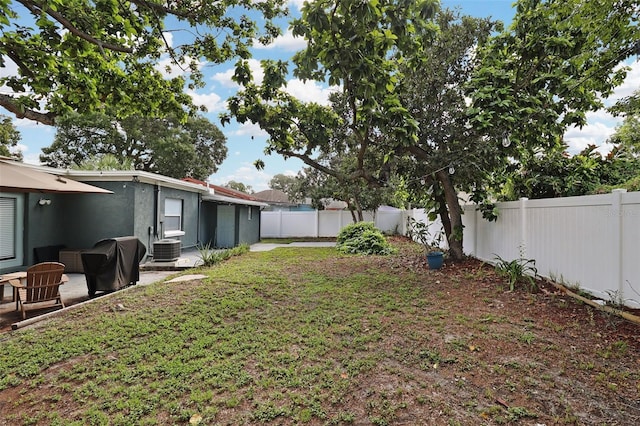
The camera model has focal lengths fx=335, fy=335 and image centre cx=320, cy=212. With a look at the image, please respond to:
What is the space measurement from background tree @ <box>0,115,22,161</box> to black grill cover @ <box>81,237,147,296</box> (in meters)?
13.6

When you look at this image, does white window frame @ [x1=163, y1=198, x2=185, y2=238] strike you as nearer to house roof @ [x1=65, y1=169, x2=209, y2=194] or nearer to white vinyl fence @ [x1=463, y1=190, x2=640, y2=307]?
house roof @ [x1=65, y1=169, x2=209, y2=194]

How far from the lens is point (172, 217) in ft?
37.8

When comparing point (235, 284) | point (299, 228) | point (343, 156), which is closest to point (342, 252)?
point (235, 284)

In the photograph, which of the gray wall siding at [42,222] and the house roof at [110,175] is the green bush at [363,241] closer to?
the house roof at [110,175]

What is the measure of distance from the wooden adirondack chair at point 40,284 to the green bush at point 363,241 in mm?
8392

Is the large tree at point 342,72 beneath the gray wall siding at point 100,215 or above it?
above

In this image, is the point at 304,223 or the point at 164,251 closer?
the point at 164,251

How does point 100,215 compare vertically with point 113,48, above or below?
below

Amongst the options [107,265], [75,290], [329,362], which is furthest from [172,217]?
[329,362]

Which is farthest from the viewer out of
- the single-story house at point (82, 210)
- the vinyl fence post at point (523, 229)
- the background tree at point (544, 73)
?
the single-story house at point (82, 210)

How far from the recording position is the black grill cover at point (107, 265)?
6.16 m

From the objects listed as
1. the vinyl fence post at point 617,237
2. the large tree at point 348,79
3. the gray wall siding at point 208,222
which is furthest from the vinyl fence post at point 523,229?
the gray wall siding at point 208,222

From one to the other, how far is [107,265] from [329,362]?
16.3 feet

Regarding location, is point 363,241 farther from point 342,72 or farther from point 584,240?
point 584,240
